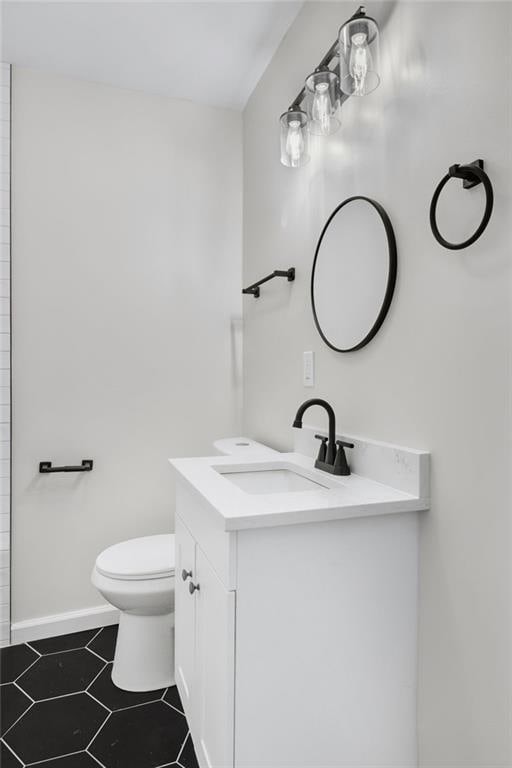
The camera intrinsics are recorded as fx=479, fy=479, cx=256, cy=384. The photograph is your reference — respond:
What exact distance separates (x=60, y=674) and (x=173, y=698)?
49 centimetres

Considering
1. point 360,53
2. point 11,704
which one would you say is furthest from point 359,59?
point 11,704

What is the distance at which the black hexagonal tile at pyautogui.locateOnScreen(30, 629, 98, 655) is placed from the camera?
→ 2045mm

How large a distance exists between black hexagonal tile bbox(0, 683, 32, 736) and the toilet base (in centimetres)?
31

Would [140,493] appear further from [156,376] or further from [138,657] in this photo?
[138,657]

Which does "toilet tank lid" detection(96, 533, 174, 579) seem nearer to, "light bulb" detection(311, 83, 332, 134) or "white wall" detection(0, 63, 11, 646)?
"white wall" detection(0, 63, 11, 646)

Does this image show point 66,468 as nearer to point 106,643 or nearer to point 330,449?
point 106,643

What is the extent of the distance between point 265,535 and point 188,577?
1.58 ft

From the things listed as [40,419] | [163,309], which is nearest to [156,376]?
[163,309]

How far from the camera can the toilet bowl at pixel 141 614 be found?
1.71 metres

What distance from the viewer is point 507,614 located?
36.8 inches

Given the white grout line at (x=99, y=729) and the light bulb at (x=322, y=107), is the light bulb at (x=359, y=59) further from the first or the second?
the white grout line at (x=99, y=729)

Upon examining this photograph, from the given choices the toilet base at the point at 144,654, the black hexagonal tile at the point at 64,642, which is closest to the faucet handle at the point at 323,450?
the toilet base at the point at 144,654

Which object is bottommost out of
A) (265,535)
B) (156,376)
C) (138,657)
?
(138,657)

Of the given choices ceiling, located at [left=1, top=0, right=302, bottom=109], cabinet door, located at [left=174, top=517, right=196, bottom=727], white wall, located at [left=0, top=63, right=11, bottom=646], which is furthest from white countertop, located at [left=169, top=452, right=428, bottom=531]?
ceiling, located at [left=1, top=0, right=302, bottom=109]
